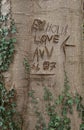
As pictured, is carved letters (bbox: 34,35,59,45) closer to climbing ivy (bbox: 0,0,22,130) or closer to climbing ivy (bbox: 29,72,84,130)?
climbing ivy (bbox: 0,0,22,130)

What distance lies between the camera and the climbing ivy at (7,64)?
4508 millimetres

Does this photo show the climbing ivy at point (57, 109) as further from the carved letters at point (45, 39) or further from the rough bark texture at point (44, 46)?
the carved letters at point (45, 39)

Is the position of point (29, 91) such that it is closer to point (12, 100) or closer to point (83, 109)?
point (12, 100)

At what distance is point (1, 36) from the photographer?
4.54 m

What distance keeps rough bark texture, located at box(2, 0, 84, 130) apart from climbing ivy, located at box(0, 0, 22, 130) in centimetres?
7

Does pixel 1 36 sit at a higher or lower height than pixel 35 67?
higher

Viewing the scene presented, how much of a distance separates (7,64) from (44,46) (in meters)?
0.50

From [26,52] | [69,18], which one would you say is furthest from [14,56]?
[69,18]

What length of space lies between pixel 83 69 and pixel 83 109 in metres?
0.50

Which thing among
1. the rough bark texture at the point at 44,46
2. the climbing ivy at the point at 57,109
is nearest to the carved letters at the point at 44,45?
the rough bark texture at the point at 44,46

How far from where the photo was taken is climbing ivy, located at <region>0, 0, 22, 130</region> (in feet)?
14.8

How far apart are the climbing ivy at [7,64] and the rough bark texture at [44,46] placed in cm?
7

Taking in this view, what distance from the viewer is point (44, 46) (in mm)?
4672

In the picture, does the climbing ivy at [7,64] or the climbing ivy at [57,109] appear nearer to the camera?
Answer: the climbing ivy at [7,64]
